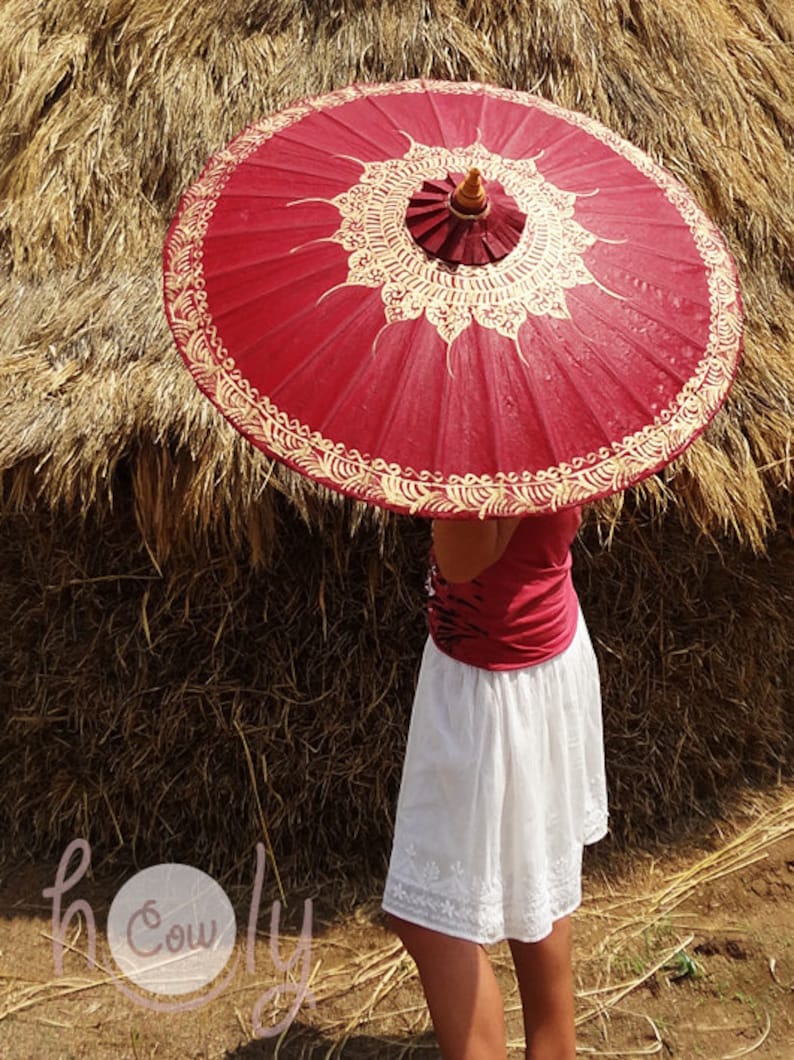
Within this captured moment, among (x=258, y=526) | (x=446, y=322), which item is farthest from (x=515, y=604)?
(x=258, y=526)

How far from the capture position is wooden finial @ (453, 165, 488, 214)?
1.27 meters

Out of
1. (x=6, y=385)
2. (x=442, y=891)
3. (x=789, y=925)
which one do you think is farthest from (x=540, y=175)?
(x=789, y=925)

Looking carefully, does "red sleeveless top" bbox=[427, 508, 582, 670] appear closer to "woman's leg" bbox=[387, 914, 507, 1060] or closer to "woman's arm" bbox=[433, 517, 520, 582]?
"woman's arm" bbox=[433, 517, 520, 582]

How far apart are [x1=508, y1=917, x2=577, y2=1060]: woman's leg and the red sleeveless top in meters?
0.47

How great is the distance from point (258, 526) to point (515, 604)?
0.76m

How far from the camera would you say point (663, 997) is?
2406 mm

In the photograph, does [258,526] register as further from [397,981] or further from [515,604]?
[397,981]

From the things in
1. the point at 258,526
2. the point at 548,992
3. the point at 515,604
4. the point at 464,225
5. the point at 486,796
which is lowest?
Answer: the point at 548,992

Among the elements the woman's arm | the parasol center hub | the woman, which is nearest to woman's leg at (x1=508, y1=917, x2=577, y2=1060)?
the woman

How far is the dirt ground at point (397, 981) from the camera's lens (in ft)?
7.50

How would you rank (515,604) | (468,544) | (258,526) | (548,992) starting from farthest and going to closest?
(258,526), (548,992), (515,604), (468,544)

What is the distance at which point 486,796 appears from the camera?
5.17 ft

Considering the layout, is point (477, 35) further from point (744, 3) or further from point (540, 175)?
point (540, 175)

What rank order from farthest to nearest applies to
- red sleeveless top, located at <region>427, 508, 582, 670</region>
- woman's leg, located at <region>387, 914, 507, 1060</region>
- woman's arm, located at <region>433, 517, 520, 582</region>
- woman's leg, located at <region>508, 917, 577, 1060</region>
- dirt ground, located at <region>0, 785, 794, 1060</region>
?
dirt ground, located at <region>0, 785, 794, 1060</region> < woman's leg, located at <region>508, 917, 577, 1060</region> < woman's leg, located at <region>387, 914, 507, 1060</region> < red sleeveless top, located at <region>427, 508, 582, 670</region> < woman's arm, located at <region>433, 517, 520, 582</region>
